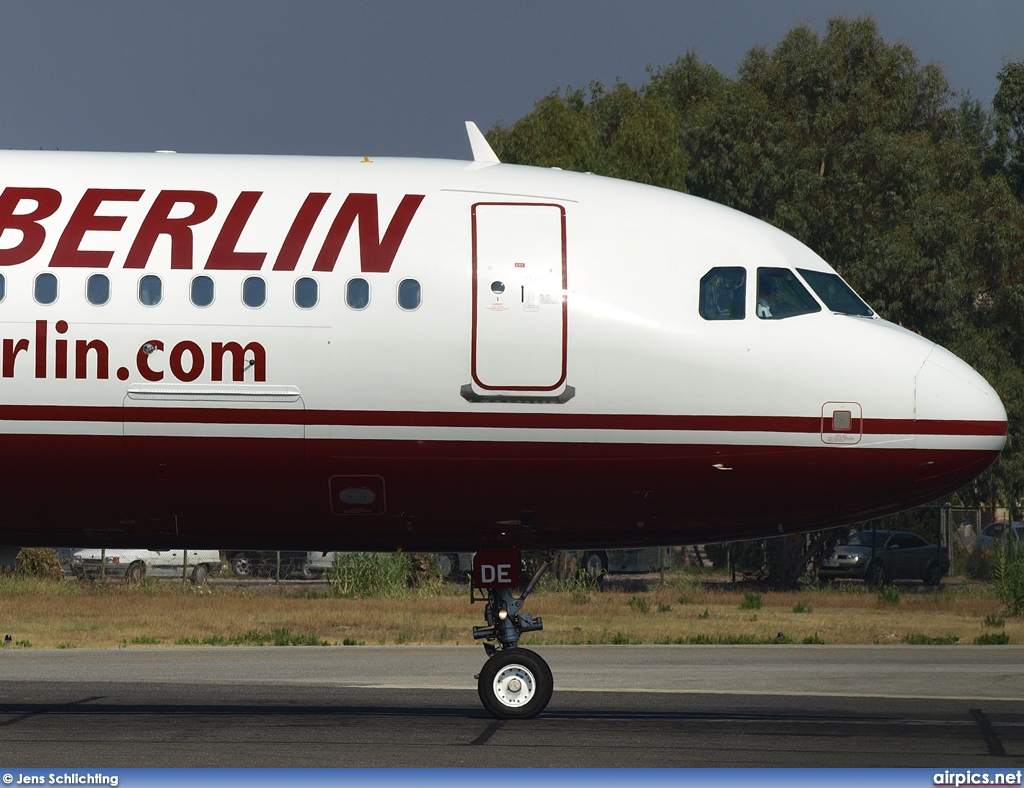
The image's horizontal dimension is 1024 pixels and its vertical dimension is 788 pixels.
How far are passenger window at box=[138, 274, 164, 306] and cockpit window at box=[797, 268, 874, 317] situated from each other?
605 centimetres

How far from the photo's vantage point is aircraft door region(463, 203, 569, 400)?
12836 mm

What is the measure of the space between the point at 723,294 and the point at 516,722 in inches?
186

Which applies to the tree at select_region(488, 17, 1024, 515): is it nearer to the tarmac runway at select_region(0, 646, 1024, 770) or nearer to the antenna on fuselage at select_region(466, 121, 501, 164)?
the tarmac runway at select_region(0, 646, 1024, 770)

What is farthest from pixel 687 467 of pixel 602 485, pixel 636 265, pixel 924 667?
pixel 924 667

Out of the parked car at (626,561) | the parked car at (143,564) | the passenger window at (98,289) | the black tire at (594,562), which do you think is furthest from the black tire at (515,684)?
the parked car at (626,561)

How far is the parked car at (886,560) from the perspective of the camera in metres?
41.9

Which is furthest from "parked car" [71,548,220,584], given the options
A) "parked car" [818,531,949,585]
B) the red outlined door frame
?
the red outlined door frame

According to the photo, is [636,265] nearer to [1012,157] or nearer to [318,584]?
[318,584]

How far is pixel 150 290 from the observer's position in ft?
41.5

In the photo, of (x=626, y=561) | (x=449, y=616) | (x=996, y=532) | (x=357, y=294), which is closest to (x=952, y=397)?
(x=357, y=294)

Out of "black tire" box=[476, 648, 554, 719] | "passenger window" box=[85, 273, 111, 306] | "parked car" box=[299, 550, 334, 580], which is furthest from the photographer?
"parked car" box=[299, 550, 334, 580]

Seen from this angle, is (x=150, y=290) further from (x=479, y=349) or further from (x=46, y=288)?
(x=479, y=349)

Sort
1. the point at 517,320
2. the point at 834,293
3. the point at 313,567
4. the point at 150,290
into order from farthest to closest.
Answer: the point at 313,567
the point at 834,293
the point at 517,320
the point at 150,290

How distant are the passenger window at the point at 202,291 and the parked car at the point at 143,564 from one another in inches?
1099
